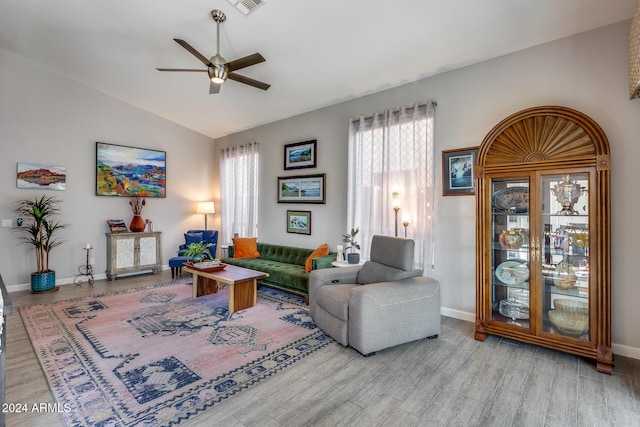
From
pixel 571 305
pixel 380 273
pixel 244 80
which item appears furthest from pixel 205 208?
pixel 571 305

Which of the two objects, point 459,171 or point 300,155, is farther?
point 300,155

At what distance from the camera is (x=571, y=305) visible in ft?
9.29

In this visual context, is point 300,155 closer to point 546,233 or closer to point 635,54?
point 546,233

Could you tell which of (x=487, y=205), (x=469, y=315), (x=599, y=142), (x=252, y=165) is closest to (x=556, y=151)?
(x=599, y=142)

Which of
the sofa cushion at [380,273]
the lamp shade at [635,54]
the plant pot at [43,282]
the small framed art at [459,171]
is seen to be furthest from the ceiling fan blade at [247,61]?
the plant pot at [43,282]

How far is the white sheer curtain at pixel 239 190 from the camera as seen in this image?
6.38 m

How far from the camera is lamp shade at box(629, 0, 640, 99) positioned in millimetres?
2328

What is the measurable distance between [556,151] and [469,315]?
2.01m

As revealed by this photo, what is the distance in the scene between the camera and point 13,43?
15.2 ft

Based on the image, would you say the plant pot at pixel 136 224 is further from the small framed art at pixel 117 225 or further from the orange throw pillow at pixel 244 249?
the orange throw pillow at pixel 244 249

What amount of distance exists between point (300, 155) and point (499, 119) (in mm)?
3140

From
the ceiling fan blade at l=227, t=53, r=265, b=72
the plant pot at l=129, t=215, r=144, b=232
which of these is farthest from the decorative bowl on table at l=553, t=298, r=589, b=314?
the plant pot at l=129, t=215, r=144, b=232

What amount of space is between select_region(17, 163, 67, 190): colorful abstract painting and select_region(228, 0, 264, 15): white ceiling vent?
457 centimetres

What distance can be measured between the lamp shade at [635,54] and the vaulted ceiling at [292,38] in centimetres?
41
